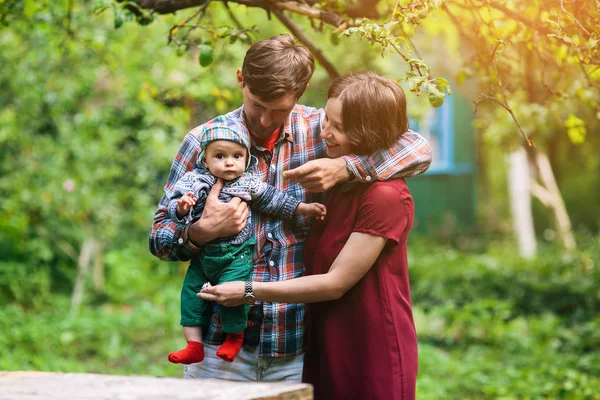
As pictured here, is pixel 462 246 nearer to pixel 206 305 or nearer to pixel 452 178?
pixel 452 178

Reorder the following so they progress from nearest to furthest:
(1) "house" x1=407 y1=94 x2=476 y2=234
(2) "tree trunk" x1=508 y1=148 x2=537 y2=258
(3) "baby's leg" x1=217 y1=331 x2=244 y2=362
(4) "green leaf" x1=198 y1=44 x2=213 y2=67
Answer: (3) "baby's leg" x1=217 y1=331 x2=244 y2=362
(4) "green leaf" x1=198 y1=44 x2=213 y2=67
(2) "tree trunk" x1=508 y1=148 x2=537 y2=258
(1) "house" x1=407 y1=94 x2=476 y2=234

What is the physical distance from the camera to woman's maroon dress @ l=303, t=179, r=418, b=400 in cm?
239

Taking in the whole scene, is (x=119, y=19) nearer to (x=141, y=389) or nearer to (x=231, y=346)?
(x=231, y=346)

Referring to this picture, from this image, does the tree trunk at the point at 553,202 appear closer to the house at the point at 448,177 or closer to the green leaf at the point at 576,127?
the house at the point at 448,177

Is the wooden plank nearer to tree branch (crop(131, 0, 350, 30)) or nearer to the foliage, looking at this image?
tree branch (crop(131, 0, 350, 30))

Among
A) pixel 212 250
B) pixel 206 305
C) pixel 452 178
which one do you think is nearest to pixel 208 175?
pixel 212 250

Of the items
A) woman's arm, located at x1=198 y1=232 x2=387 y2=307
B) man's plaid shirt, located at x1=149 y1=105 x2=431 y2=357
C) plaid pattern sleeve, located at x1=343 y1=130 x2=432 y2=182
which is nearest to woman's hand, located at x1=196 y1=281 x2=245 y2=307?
woman's arm, located at x1=198 y1=232 x2=387 y2=307

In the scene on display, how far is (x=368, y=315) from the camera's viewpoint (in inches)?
94.9

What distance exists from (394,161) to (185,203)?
74 centimetres

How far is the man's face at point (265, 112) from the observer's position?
2356 millimetres

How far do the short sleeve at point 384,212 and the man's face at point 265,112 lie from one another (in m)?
0.41

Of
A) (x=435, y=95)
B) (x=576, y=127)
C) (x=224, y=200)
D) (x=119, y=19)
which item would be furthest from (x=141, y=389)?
(x=576, y=127)

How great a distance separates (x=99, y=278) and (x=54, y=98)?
2.45 m

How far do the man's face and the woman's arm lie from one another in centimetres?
50
